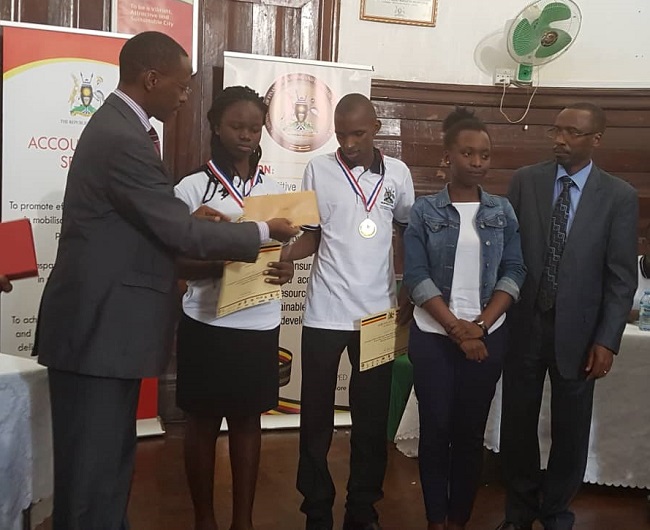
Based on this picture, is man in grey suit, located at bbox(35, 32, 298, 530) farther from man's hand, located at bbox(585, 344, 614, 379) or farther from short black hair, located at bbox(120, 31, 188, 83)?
man's hand, located at bbox(585, 344, 614, 379)

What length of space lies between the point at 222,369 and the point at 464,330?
729 mm

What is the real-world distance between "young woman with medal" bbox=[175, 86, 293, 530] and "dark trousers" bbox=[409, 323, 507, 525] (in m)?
0.48

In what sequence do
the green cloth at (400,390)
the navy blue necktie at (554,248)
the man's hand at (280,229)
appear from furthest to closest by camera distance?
1. the green cloth at (400,390)
2. the navy blue necktie at (554,248)
3. the man's hand at (280,229)

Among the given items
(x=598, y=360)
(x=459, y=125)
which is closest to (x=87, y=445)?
(x=459, y=125)

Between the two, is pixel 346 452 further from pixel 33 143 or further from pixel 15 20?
pixel 15 20

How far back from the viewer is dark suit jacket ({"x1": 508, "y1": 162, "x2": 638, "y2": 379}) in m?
2.29

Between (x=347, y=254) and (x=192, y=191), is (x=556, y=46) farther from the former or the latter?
(x=192, y=191)

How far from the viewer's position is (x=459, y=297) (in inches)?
87.4

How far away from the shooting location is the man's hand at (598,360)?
7.45 ft

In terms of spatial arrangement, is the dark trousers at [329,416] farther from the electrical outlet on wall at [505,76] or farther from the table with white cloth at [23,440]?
the electrical outlet on wall at [505,76]

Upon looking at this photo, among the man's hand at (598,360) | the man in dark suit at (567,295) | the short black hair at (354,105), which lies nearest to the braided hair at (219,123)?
the short black hair at (354,105)

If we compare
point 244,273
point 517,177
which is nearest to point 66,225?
point 244,273

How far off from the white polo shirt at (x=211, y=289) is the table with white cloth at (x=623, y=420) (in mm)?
1516

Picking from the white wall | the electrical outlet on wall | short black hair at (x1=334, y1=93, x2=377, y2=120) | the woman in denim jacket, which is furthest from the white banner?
the woman in denim jacket
